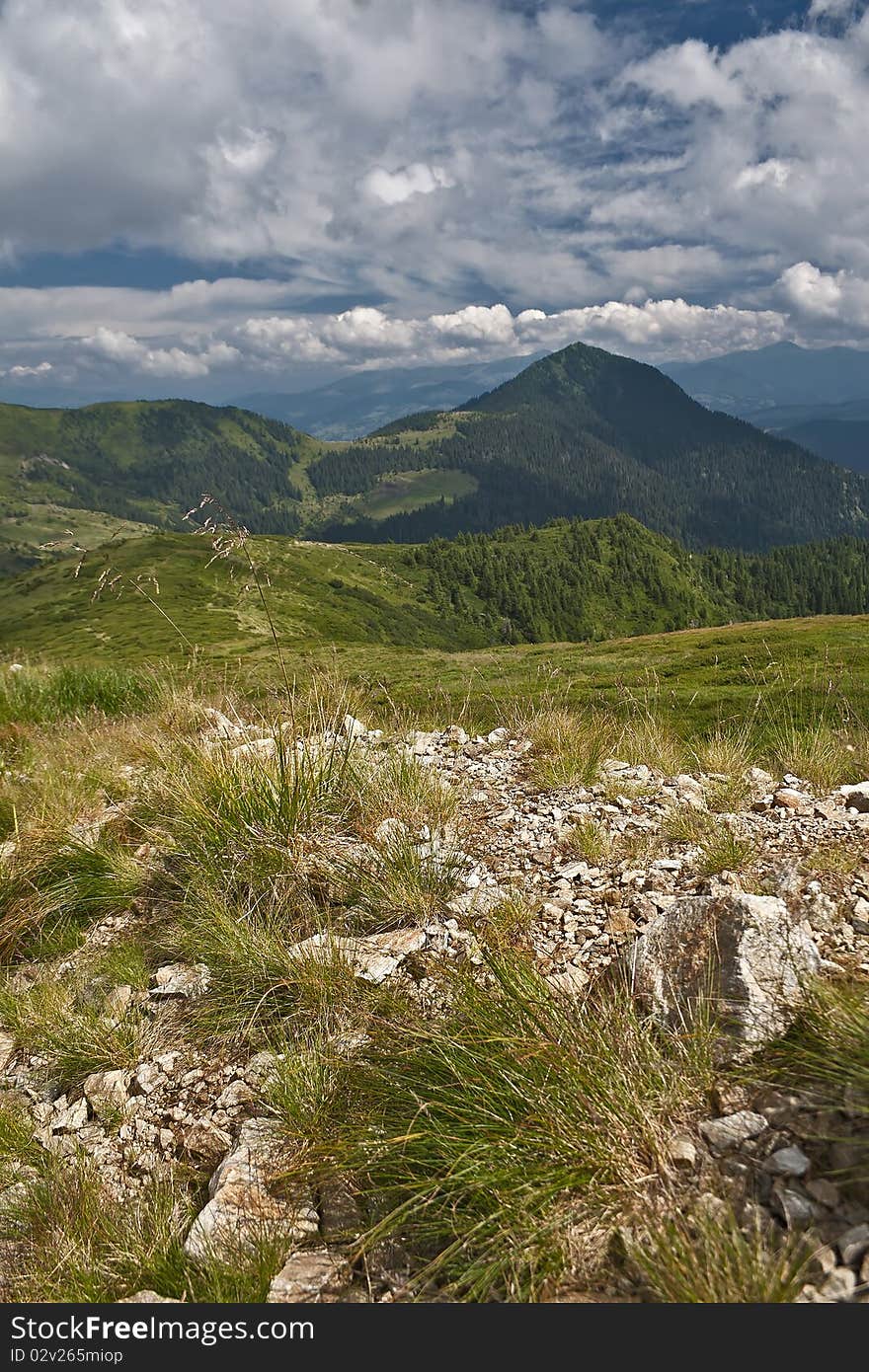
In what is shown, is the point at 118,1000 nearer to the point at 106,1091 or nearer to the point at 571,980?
the point at 106,1091

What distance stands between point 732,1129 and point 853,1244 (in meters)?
0.57

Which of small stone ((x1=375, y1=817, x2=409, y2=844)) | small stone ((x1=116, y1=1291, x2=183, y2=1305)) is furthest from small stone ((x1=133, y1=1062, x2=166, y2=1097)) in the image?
small stone ((x1=375, y1=817, x2=409, y2=844))

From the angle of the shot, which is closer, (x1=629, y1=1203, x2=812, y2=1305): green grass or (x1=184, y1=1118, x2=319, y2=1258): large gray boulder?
(x1=629, y1=1203, x2=812, y2=1305): green grass

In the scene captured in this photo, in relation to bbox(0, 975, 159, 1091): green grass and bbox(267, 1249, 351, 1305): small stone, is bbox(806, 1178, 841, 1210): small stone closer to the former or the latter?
bbox(267, 1249, 351, 1305): small stone

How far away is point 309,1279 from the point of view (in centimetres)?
266

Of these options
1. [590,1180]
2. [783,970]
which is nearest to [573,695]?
[783,970]

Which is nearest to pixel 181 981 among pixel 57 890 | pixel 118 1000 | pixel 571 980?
pixel 118 1000

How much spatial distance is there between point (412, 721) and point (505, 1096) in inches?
255

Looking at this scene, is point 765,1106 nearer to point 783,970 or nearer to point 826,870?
point 783,970

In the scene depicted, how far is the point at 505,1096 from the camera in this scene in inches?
112

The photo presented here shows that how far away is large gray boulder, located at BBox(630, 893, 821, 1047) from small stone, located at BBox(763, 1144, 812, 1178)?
1.73 feet

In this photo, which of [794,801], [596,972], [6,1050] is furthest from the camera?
[794,801]

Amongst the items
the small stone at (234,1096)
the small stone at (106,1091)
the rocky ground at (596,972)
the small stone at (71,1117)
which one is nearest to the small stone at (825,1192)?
the rocky ground at (596,972)

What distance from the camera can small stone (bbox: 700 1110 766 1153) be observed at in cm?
269
